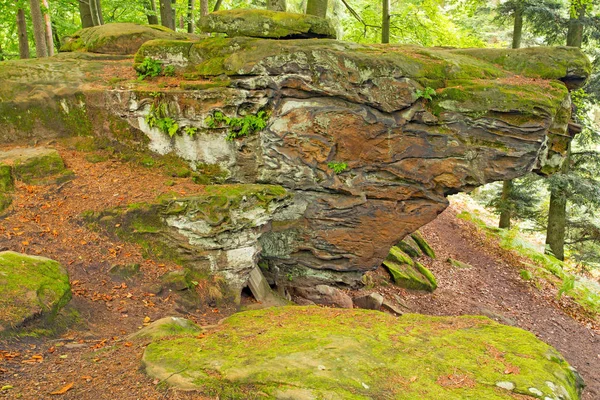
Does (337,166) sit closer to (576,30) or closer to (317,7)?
(317,7)

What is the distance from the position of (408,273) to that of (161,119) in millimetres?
8902

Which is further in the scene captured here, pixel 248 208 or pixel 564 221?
pixel 564 221

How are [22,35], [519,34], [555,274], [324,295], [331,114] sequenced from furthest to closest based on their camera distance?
[519,34], [555,274], [22,35], [324,295], [331,114]

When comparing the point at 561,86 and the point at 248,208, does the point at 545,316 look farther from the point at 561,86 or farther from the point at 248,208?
the point at 248,208

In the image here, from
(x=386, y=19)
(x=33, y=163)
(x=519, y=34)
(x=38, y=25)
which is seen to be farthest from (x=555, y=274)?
(x=38, y=25)

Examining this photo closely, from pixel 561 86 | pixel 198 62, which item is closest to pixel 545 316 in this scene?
pixel 561 86

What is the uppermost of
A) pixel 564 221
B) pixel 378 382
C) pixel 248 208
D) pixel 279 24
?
pixel 279 24

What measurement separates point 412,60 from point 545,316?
934 cm

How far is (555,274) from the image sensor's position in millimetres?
15672

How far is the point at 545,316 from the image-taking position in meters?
13.3

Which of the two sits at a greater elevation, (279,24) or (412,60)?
(279,24)

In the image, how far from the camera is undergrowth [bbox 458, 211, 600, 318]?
47.1 ft

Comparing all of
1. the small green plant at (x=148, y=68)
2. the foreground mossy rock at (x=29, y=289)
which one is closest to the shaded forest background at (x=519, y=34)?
the small green plant at (x=148, y=68)

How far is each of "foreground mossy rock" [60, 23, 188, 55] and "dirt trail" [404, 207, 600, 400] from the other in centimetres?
1101
